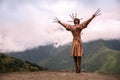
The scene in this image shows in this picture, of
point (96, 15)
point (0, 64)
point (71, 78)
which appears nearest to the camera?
point (71, 78)

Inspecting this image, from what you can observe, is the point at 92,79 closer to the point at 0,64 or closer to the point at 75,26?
the point at 75,26

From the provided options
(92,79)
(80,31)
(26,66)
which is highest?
(26,66)

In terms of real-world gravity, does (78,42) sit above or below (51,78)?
above

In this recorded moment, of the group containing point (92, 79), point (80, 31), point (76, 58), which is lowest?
point (92, 79)

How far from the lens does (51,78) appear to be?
17.1 metres

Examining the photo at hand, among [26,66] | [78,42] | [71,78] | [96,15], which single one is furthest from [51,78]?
[26,66]

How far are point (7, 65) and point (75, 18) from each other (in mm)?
180072

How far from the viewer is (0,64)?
19412 cm

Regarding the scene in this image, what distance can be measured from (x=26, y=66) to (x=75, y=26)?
587ft

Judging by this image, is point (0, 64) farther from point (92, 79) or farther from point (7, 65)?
point (92, 79)

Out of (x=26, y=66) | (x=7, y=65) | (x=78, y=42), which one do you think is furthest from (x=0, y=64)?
(x=78, y=42)

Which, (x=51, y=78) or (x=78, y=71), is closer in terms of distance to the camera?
(x=51, y=78)

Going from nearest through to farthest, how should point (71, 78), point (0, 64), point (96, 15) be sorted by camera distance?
point (71, 78), point (96, 15), point (0, 64)

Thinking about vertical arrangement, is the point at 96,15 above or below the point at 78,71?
above
